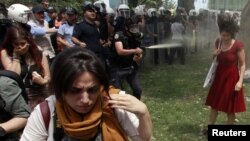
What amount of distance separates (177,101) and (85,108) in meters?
6.22

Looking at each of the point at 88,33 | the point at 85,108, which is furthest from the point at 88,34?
the point at 85,108

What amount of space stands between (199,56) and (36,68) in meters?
13.7

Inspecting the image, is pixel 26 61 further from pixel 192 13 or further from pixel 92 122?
pixel 192 13

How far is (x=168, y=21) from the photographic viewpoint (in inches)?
580

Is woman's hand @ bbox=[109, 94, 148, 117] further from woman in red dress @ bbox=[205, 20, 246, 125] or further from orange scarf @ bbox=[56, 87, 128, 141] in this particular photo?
woman in red dress @ bbox=[205, 20, 246, 125]

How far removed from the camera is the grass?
599cm

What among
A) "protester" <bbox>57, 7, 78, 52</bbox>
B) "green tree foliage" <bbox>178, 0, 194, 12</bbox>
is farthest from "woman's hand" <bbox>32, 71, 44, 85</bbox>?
"green tree foliage" <bbox>178, 0, 194, 12</bbox>

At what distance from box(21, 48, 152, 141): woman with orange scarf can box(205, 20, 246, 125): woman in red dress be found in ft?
11.2

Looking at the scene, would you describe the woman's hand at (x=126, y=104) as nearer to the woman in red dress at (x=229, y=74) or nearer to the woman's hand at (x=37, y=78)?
the woman's hand at (x=37, y=78)

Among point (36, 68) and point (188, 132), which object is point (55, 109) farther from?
point (188, 132)

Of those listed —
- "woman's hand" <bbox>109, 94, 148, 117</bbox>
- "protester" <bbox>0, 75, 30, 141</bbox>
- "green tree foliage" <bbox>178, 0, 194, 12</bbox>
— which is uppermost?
"woman's hand" <bbox>109, 94, 148, 117</bbox>

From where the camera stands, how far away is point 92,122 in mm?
1824

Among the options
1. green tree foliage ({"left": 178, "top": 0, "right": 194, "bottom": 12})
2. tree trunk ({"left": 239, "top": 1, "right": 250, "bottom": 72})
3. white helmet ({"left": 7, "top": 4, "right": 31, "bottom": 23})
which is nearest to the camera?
white helmet ({"left": 7, "top": 4, "right": 31, "bottom": 23})

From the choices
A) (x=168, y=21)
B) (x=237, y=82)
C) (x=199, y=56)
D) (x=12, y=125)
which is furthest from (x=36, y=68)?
(x=199, y=56)
